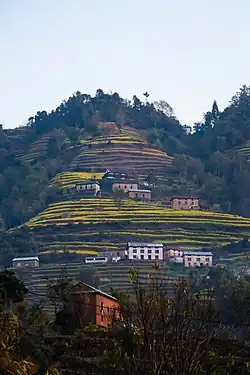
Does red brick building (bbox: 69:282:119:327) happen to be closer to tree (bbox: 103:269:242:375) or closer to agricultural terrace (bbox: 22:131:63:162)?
tree (bbox: 103:269:242:375)

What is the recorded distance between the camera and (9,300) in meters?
27.0

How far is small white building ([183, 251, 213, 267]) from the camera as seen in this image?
217 feet

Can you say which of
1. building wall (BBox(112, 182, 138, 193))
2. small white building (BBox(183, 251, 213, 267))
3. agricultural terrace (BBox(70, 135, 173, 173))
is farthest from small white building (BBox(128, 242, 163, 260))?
agricultural terrace (BBox(70, 135, 173, 173))

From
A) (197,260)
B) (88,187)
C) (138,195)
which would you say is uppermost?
(88,187)

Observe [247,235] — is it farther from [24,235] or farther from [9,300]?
[9,300]

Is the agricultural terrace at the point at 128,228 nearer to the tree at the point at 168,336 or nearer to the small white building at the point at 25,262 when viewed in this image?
the small white building at the point at 25,262

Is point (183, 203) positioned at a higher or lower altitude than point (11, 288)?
lower

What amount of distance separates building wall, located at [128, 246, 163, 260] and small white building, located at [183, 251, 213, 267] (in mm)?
2109

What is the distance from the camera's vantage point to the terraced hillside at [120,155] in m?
96.9

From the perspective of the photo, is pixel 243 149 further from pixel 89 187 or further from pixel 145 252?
pixel 145 252

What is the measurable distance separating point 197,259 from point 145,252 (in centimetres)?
415

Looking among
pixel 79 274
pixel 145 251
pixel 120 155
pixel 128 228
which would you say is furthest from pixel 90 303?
pixel 120 155

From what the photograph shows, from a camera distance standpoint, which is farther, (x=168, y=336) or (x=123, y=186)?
(x=123, y=186)

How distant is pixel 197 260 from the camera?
6681 centimetres
